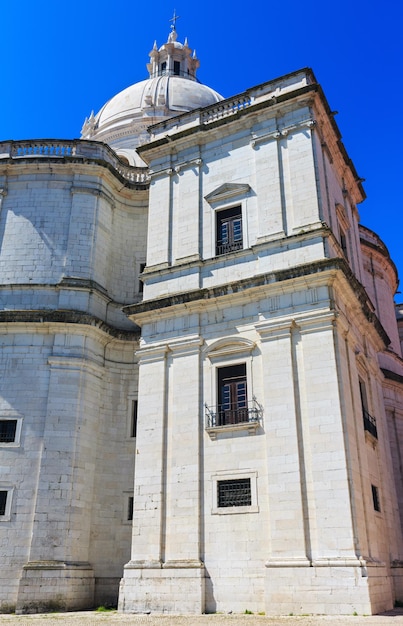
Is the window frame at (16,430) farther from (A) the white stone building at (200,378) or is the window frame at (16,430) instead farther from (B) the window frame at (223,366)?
(B) the window frame at (223,366)

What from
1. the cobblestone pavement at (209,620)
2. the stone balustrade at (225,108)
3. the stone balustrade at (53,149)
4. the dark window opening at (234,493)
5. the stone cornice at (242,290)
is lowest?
the cobblestone pavement at (209,620)

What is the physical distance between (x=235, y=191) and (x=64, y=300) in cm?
777

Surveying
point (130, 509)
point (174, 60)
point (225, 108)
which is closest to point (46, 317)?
point (130, 509)

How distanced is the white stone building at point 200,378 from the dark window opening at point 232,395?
0.22 ft

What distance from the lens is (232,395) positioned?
1838 cm

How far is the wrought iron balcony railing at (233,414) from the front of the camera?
17438mm

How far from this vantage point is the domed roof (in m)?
38.5

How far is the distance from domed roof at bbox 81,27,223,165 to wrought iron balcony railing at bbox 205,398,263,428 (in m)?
20.9

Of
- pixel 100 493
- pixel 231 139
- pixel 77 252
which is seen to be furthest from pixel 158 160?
pixel 100 493

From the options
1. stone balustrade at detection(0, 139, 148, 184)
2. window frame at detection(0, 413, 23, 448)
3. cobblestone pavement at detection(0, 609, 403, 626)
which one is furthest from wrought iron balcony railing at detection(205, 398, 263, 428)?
stone balustrade at detection(0, 139, 148, 184)

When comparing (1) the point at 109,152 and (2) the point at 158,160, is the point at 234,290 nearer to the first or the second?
(2) the point at 158,160

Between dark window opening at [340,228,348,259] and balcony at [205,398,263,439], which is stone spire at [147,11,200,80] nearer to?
dark window opening at [340,228,348,259]

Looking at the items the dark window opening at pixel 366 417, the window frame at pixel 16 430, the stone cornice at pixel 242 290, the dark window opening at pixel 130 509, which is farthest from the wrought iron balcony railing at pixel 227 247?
the dark window opening at pixel 130 509

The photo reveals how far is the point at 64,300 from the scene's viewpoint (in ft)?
75.9
